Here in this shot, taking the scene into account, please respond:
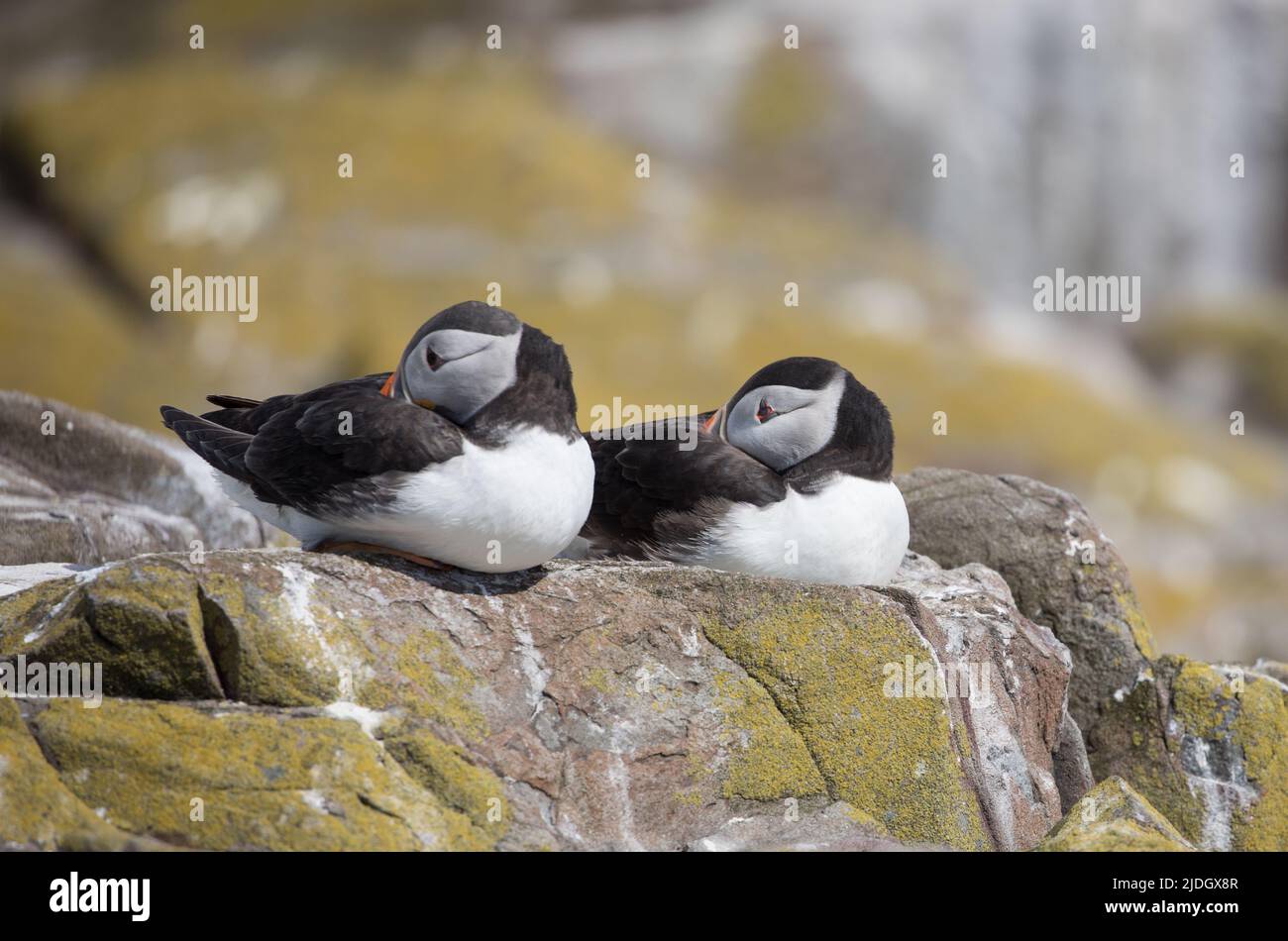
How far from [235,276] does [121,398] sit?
15.3 ft

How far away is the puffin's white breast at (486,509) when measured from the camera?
7.79m

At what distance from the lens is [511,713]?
301 inches

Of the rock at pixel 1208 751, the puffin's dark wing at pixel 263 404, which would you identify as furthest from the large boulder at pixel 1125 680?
the puffin's dark wing at pixel 263 404

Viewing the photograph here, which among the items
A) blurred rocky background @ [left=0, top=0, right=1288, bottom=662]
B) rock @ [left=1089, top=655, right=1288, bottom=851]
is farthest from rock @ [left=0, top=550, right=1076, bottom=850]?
blurred rocky background @ [left=0, top=0, right=1288, bottom=662]

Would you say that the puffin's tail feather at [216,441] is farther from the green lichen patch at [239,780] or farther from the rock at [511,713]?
the green lichen patch at [239,780]

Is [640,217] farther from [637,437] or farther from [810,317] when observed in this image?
[637,437]

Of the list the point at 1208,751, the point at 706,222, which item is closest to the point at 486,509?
the point at 1208,751

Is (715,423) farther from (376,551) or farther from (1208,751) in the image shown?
(1208,751)

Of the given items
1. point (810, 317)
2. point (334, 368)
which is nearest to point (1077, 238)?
point (810, 317)

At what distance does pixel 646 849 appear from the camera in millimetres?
7387

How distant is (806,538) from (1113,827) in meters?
2.50

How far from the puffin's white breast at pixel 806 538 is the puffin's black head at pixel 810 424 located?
0.25 metres

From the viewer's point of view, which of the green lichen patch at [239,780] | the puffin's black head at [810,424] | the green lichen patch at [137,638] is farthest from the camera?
the puffin's black head at [810,424]

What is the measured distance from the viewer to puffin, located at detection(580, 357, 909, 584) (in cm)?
920
